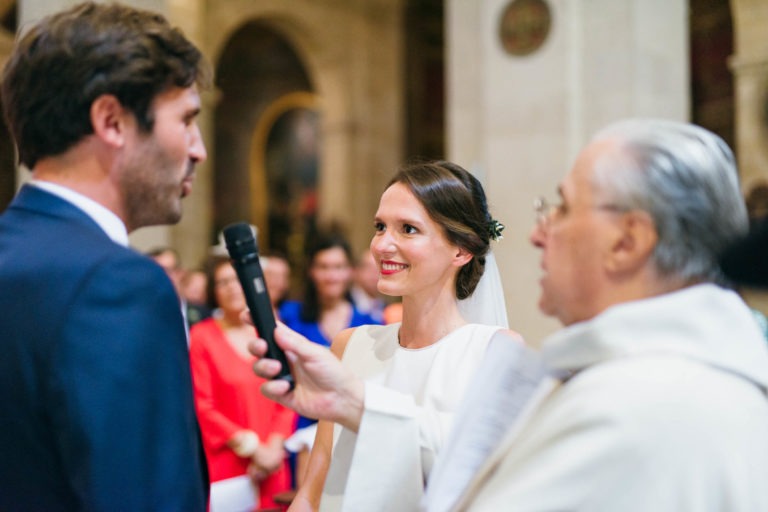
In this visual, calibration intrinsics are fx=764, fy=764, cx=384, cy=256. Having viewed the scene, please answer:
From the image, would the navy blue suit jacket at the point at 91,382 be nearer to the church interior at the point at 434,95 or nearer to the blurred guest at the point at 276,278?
the church interior at the point at 434,95

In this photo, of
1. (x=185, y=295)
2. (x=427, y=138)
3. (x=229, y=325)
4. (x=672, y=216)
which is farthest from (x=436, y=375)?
(x=427, y=138)

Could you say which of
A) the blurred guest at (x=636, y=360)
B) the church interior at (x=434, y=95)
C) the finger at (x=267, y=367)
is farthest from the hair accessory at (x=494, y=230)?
the finger at (x=267, y=367)

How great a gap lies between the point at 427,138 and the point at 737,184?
14.6 metres

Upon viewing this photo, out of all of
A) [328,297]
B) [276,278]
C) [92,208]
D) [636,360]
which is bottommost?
[328,297]

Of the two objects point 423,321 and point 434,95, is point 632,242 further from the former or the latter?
point 434,95

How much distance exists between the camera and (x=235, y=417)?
182 inches

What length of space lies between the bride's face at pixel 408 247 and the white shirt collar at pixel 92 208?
49.8 inches

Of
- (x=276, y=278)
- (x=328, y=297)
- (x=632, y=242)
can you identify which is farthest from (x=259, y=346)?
(x=276, y=278)

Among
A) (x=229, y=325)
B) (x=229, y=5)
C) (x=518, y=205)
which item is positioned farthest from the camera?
(x=229, y=5)

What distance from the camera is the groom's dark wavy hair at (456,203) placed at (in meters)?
2.71

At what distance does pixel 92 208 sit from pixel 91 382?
1.21ft

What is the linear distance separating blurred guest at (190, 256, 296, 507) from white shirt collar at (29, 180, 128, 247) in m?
2.96

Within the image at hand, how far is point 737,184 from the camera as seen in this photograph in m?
1.55

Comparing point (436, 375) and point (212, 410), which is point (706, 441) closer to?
point (436, 375)
